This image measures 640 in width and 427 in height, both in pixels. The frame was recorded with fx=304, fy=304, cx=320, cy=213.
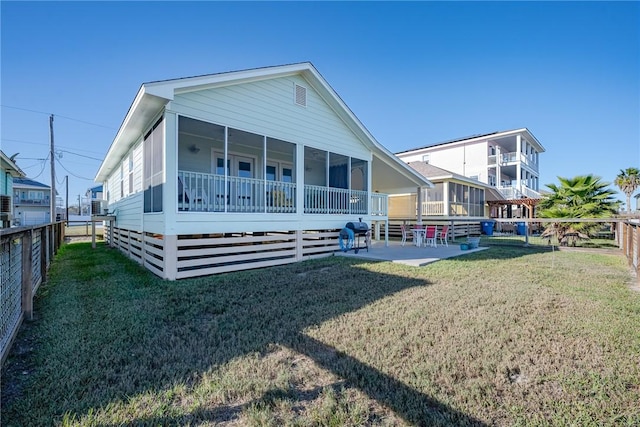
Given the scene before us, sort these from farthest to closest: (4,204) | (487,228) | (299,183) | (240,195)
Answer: (487,228)
(4,204)
(299,183)
(240,195)

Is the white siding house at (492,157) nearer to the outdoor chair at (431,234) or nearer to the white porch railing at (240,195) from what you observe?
the outdoor chair at (431,234)

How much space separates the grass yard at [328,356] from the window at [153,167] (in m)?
2.52

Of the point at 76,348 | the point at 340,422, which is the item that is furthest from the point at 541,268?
the point at 76,348

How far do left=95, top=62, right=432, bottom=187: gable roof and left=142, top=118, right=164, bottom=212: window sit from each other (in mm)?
410

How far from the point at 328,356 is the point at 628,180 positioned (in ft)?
148

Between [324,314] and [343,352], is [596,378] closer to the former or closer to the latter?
[343,352]

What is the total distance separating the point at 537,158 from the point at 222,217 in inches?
1607

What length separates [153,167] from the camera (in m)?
7.67

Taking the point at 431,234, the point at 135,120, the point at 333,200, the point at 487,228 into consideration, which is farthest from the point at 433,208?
the point at 135,120

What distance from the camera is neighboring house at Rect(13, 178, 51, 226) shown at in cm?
3125

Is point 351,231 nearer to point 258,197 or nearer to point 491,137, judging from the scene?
point 258,197

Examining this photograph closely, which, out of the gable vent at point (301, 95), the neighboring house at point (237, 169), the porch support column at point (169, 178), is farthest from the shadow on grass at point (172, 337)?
the gable vent at point (301, 95)

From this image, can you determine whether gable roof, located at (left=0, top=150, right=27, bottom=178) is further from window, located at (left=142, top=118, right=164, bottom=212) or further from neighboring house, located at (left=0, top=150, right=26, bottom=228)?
window, located at (left=142, top=118, right=164, bottom=212)

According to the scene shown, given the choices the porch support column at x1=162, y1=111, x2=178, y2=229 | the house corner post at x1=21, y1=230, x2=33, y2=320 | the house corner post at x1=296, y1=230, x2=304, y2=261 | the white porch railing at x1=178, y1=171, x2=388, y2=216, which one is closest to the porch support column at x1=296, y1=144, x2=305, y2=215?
the white porch railing at x1=178, y1=171, x2=388, y2=216
